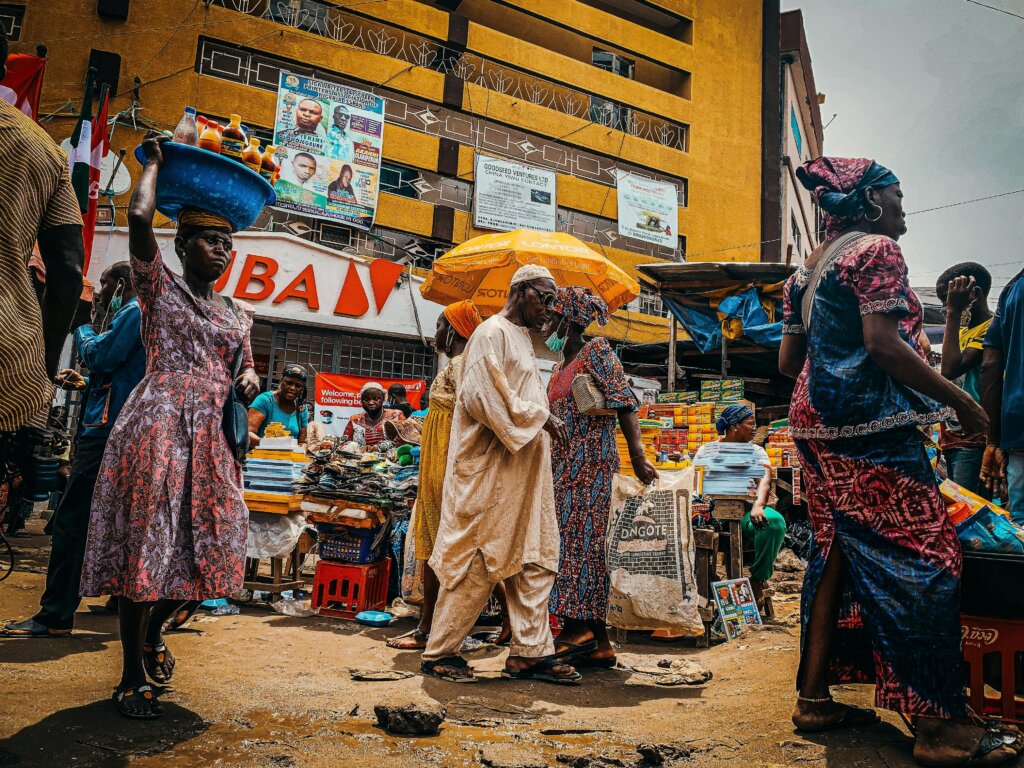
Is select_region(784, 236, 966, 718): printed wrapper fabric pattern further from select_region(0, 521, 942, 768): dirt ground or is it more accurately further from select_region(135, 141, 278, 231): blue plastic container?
select_region(135, 141, 278, 231): blue plastic container

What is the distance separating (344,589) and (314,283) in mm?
10671

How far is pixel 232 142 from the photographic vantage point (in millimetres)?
2918

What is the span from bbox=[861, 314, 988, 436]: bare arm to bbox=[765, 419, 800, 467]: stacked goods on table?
252 inches

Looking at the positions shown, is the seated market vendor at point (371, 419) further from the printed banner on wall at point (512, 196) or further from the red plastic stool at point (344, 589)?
the printed banner on wall at point (512, 196)

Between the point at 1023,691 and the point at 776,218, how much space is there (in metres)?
23.7

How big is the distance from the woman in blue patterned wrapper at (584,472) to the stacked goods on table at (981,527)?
1658 mm

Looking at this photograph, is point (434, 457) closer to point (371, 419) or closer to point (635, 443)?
point (635, 443)

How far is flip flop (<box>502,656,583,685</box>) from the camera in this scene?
11.6ft

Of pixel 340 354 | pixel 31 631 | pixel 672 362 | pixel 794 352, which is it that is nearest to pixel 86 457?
pixel 31 631

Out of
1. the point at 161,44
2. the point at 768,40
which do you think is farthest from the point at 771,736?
the point at 768,40

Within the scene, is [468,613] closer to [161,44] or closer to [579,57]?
[161,44]

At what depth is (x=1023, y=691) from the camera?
254 centimetres

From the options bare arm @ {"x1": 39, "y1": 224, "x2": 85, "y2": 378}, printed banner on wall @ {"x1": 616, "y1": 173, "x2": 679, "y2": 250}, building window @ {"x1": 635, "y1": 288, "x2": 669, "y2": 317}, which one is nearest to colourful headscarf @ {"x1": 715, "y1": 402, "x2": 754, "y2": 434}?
bare arm @ {"x1": 39, "y1": 224, "x2": 85, "y2": 378}

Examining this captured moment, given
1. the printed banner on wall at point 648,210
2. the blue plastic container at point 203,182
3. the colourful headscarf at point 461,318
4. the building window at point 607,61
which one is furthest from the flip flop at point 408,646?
the building window at point 607,61
